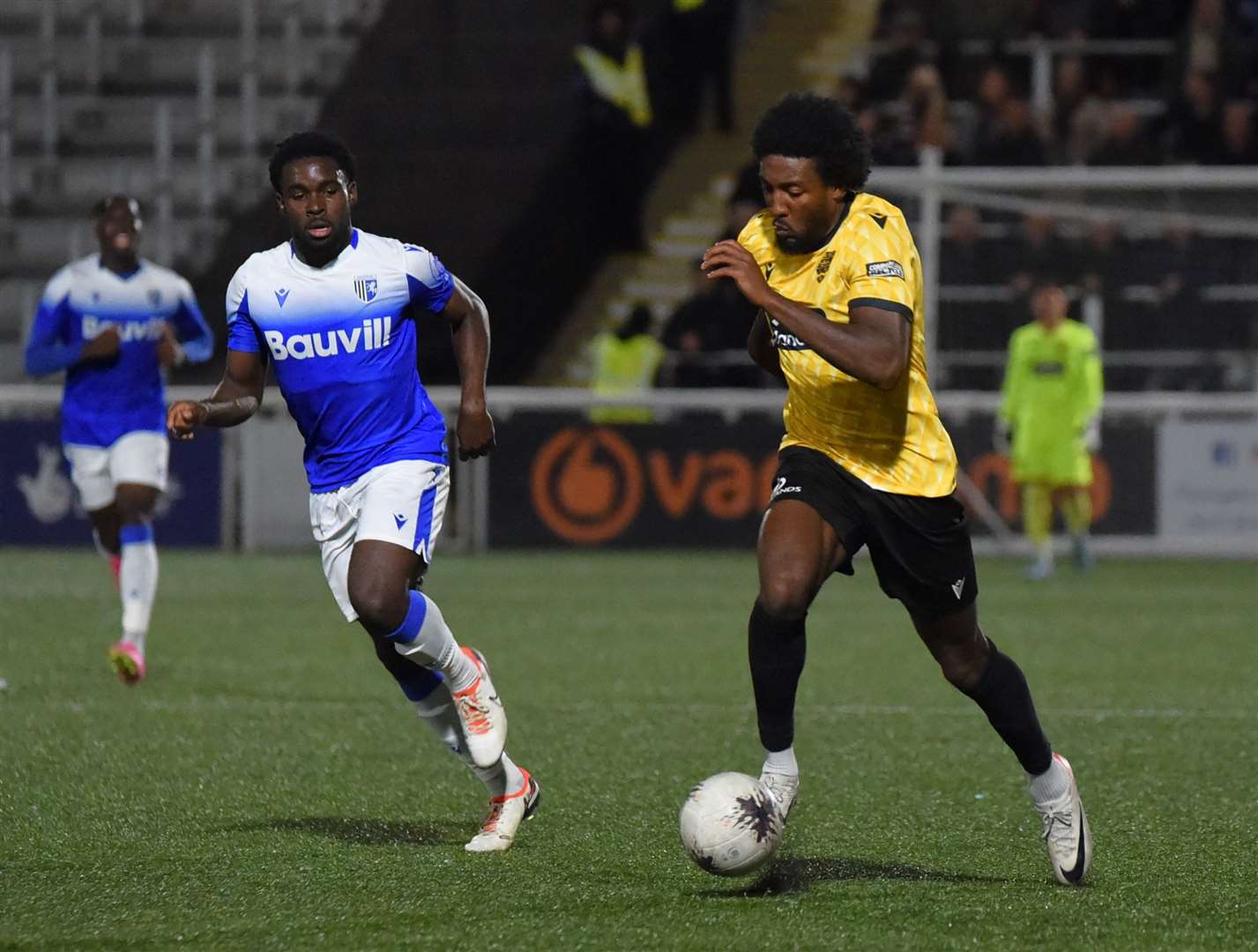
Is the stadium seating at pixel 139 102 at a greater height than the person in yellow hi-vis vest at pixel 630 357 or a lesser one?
greater

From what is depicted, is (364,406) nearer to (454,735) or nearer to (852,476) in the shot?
(454,735)

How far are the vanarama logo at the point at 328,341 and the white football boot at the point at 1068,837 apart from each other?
231 cm

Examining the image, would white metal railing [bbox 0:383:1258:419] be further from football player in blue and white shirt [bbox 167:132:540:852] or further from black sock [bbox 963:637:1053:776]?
black sock [bbox 963:637:1053:776]

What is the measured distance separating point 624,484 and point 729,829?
534 inches

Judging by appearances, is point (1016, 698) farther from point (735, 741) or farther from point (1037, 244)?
point (1037, 244)

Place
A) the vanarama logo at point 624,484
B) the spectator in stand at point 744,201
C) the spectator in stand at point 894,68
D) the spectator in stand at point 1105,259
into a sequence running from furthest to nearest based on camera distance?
the spectator in stand at point 894,68
the spectator in stand at point 744,201
the vanarama logo at point 624,484
the spectator in stand at point 1105,259

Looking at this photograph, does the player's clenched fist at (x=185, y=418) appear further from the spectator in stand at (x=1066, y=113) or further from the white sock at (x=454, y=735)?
the spectator in stand at (x=1066, y=113)

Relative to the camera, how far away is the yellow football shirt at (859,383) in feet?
18.3

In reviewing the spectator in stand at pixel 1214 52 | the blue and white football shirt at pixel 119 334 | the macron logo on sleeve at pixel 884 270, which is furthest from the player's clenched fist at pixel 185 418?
the spectator in stand at pixel 1214 52

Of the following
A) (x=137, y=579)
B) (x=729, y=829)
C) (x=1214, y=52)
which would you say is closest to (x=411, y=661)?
(x=729, y=829)

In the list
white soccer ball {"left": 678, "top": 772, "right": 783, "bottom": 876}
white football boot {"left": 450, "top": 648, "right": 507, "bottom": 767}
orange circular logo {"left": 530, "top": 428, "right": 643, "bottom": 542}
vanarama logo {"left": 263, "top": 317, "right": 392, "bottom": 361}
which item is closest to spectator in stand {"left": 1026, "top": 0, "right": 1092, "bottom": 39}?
orange circular logo {"left": 530, "top": 428, "right": 643, "bottom": 542}

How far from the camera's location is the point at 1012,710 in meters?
5.67

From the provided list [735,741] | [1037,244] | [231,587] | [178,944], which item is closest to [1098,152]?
[1037,244]

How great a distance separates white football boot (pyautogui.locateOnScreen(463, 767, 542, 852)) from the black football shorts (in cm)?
125
